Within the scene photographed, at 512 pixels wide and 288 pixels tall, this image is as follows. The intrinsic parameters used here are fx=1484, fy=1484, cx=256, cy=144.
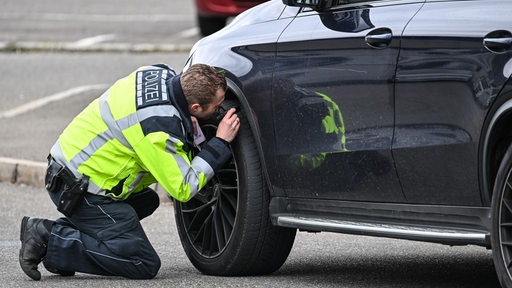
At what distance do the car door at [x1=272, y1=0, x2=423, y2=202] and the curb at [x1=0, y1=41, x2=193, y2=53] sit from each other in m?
11.9

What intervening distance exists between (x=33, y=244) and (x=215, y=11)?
1202 centimetres

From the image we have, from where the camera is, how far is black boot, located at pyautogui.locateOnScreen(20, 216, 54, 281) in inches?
283

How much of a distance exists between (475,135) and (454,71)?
0.27m

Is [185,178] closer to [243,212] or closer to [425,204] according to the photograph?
[243,212]

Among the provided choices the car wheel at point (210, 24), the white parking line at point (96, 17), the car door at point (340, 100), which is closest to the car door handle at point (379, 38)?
the car door at point (340, 100)

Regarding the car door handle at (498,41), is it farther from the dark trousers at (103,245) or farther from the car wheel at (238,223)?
the dark trousers at (103,245)

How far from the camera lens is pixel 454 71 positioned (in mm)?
5859

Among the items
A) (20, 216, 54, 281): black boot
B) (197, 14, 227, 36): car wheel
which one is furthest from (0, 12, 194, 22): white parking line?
(20, 216, 54, 281): black boot

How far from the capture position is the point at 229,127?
711 cm

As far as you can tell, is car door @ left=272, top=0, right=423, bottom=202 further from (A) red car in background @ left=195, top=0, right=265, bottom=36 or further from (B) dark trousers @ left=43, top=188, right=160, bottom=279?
(A) red car in background @ left=195, top=0, right=265, bottom=36

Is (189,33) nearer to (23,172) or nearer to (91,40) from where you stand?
(91,40)

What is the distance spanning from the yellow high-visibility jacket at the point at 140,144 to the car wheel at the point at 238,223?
0.14 metres

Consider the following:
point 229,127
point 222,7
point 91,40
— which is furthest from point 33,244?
point 91,40

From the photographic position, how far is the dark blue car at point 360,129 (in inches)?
229
